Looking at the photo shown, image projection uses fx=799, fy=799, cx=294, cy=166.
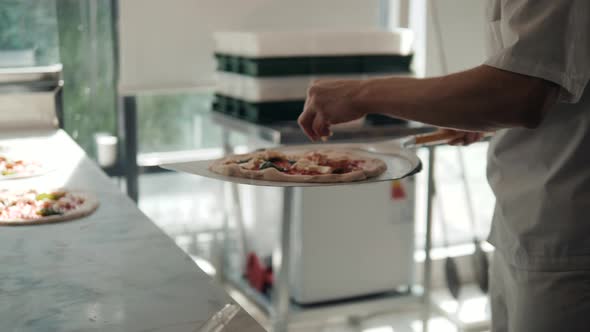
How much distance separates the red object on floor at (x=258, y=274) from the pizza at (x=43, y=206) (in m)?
1.50

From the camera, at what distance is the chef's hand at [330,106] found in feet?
4.41

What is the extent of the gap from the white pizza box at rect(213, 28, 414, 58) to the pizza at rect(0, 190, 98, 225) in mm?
1146

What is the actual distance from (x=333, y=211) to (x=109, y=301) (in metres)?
2.00

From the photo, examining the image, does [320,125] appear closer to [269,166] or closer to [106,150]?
[269,166]

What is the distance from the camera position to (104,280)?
1302 mm

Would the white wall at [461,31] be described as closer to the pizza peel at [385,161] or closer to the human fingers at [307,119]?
the pizza peel at [385,161]

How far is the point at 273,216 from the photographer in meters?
3.23

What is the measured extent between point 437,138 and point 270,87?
4.14 feet

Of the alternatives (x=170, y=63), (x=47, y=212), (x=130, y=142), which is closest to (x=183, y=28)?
(x=170, y=63)

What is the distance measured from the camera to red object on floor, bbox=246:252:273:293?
328 cm

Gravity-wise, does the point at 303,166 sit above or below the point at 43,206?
above

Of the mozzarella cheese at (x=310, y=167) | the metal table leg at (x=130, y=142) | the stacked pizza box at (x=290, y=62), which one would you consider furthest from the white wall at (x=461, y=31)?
the mozzarella cheese at (x=310, y=167)

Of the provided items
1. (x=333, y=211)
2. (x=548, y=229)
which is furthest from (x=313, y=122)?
(x=333, y=211)

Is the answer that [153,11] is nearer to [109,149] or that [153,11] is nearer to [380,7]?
[109,149]
